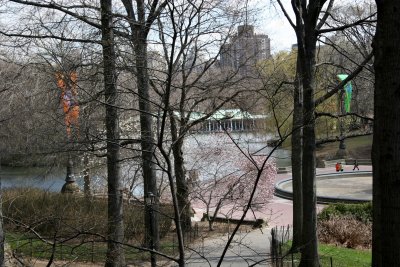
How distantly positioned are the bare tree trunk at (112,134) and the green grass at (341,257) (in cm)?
371

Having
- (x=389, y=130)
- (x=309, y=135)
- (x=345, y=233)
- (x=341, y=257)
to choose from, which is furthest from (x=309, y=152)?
(x=389, y=130)

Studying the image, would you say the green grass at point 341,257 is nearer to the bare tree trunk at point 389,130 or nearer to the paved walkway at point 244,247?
the paved walkway at point 244,247

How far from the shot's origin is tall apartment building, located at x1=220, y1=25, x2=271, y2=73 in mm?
15562

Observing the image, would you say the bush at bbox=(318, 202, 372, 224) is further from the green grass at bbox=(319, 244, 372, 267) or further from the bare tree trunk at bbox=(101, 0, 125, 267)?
the bare tree trunk at bbox=(101, 0, 125, 267)

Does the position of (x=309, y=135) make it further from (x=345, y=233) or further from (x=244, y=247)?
(x=244, y=247)

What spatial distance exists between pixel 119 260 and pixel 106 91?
361cm

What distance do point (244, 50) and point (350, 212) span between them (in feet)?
20.7

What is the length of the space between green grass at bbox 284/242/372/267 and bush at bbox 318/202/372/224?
280 centimetres

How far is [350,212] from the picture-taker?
1623cm

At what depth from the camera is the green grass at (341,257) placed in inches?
418

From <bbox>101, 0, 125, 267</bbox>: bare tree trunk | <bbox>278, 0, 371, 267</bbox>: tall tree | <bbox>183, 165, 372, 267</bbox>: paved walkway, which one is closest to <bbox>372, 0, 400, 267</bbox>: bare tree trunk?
<bbox>183, 165, 372, 267</bbox>: paved walkway

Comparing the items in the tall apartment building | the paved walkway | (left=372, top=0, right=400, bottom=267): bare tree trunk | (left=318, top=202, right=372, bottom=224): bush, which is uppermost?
the tall apartment building

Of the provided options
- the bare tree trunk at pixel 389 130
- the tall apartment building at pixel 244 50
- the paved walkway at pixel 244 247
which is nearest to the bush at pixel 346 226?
the paved walkway at pixel 244 247

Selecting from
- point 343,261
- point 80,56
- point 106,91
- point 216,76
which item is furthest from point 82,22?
point 343,261
